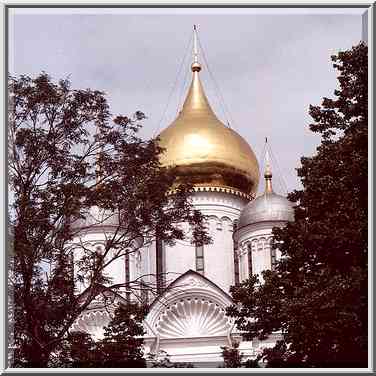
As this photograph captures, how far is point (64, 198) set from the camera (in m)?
12.2

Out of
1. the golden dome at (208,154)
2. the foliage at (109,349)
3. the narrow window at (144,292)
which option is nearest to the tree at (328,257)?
the narrow window at (144,292)

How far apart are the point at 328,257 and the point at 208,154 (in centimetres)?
1452

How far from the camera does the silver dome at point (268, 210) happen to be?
83.2 feet

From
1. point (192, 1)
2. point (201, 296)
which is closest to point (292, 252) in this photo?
point (192, 1)

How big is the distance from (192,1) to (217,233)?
1674 centimetres

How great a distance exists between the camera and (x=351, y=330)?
437 inches

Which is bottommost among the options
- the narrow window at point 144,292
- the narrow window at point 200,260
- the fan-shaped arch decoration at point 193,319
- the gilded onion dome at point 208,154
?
the narrow window at point 144,292

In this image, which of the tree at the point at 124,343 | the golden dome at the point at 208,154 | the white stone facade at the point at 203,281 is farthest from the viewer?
the golden dome at the point at 208,154

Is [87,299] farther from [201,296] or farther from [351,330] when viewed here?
[201,296]

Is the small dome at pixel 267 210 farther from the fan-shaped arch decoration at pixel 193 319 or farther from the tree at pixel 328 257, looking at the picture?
the tree at pixel 328 257

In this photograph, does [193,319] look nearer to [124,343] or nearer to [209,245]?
[209,245]

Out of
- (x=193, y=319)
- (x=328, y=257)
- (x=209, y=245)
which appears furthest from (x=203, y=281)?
(x=328, y=257)

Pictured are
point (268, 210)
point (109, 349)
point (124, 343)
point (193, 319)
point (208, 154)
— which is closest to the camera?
point (109, 349)

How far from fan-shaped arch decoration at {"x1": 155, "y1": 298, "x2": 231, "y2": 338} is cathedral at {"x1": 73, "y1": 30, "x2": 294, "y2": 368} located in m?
0.02
